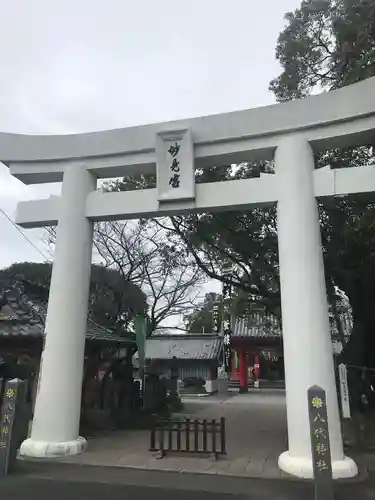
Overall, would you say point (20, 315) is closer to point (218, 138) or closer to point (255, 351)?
point (218, 138)

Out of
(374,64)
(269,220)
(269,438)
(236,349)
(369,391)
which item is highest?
(374,64)

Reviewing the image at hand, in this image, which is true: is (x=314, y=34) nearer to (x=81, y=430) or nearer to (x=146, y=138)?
(x=146, y=138)

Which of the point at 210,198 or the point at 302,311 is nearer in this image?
the point at 302,311

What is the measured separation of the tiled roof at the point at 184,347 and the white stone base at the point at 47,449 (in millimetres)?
21908

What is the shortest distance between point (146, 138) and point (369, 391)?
10.8m

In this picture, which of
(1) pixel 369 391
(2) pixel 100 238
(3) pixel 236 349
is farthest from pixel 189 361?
(1) pixel 369 391

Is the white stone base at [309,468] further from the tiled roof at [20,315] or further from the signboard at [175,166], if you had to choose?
the tiled roof at [20,315]

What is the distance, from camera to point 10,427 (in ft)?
20.6

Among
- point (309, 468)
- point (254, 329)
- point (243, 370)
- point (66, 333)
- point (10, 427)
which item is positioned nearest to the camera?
point (309, 468)

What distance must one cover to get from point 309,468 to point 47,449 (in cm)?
427

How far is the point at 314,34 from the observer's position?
39.1 feet

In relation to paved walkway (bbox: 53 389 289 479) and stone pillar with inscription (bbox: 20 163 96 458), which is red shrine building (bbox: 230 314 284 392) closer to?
paved walkway (bbox: 53 389 289 479)

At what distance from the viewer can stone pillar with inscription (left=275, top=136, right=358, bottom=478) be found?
20.8 ft

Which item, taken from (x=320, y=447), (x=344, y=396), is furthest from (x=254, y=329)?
(x=320, y=447)
